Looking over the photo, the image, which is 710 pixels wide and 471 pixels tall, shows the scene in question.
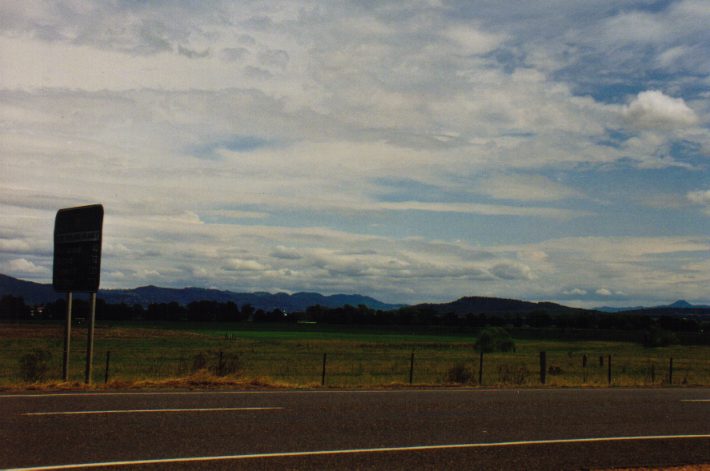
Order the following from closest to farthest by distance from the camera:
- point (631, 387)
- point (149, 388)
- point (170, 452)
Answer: point (170, 452) → point (149, 388) → point (631, 387)

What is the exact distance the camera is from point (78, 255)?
19938mm

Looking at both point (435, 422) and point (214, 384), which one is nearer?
point (435, 422)

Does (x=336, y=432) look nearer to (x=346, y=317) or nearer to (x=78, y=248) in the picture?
(x=78, y=248)

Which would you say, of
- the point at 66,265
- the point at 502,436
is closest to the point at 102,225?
the point at 66,265

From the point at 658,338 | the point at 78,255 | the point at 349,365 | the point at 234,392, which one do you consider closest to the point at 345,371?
the point at 349,365

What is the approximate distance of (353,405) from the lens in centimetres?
1455

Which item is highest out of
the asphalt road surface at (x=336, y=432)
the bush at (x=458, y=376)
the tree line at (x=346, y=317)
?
the asphalt road surface at (x=336, y=432)

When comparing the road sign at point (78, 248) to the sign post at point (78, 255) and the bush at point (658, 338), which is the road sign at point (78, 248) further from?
the bush at point (658, 338)

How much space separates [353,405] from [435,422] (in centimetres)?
243

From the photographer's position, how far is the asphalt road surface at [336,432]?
30.0 ft

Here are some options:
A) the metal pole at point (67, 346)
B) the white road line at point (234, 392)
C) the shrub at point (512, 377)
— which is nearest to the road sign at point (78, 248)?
the metal pole at point (67, 346)

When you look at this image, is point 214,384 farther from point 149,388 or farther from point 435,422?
point 435,422

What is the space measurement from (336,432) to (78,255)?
11.7 metres

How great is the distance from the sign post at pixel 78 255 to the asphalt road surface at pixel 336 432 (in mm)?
5081
